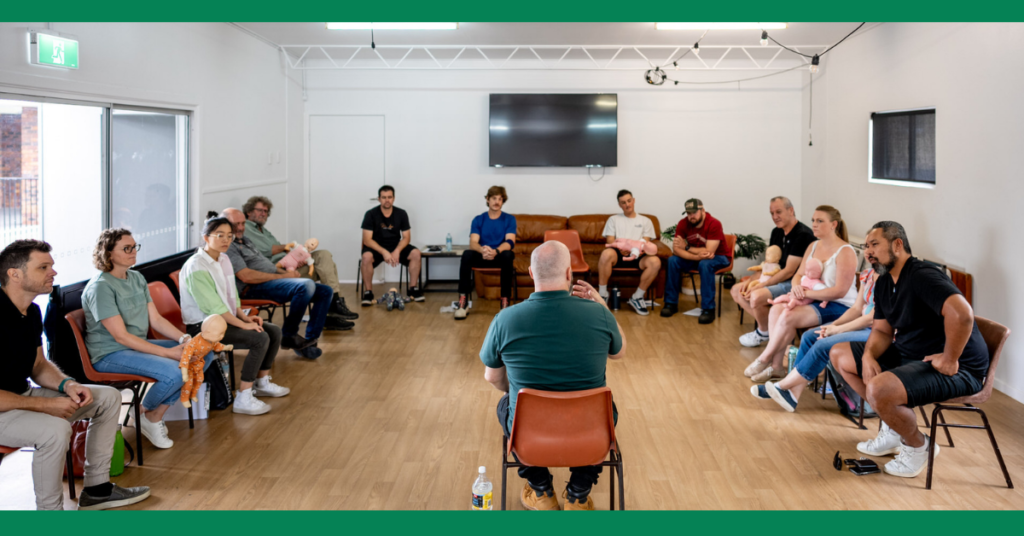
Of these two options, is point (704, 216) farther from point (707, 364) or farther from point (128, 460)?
point (128, 460)

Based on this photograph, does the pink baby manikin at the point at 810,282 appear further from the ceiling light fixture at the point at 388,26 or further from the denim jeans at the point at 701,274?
the ceiling light fixture at the point at 388,26

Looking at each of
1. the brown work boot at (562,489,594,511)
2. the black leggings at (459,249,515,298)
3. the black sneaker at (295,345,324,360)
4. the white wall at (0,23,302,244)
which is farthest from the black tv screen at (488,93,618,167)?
the brown work boot at (562,489,594,511)

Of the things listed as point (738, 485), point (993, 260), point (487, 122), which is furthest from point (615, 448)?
point (487, 122)

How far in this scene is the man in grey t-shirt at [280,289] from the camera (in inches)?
231

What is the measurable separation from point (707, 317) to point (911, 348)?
3.59m

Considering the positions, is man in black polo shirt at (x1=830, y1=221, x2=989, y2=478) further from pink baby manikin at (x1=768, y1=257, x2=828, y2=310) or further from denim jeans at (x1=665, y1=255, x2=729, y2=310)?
denim jeans at (x1=665, y1=255, x2=729, y2=310)

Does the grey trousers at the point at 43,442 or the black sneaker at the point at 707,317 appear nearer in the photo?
the grey trousers at the point at 43,442

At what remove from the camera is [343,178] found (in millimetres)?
9531

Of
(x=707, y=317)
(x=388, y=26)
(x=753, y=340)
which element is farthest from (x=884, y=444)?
(x=388, y=26)

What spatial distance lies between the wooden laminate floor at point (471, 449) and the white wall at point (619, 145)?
3969 millimetres

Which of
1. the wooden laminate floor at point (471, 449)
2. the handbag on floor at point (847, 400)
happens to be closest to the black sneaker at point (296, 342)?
the wooden laminate floor at point (471, 449)

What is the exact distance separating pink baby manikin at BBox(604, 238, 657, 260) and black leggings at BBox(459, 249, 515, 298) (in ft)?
3.76

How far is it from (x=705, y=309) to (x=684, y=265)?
1.76ft

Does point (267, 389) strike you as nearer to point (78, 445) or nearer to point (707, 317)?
point (78, 445)
